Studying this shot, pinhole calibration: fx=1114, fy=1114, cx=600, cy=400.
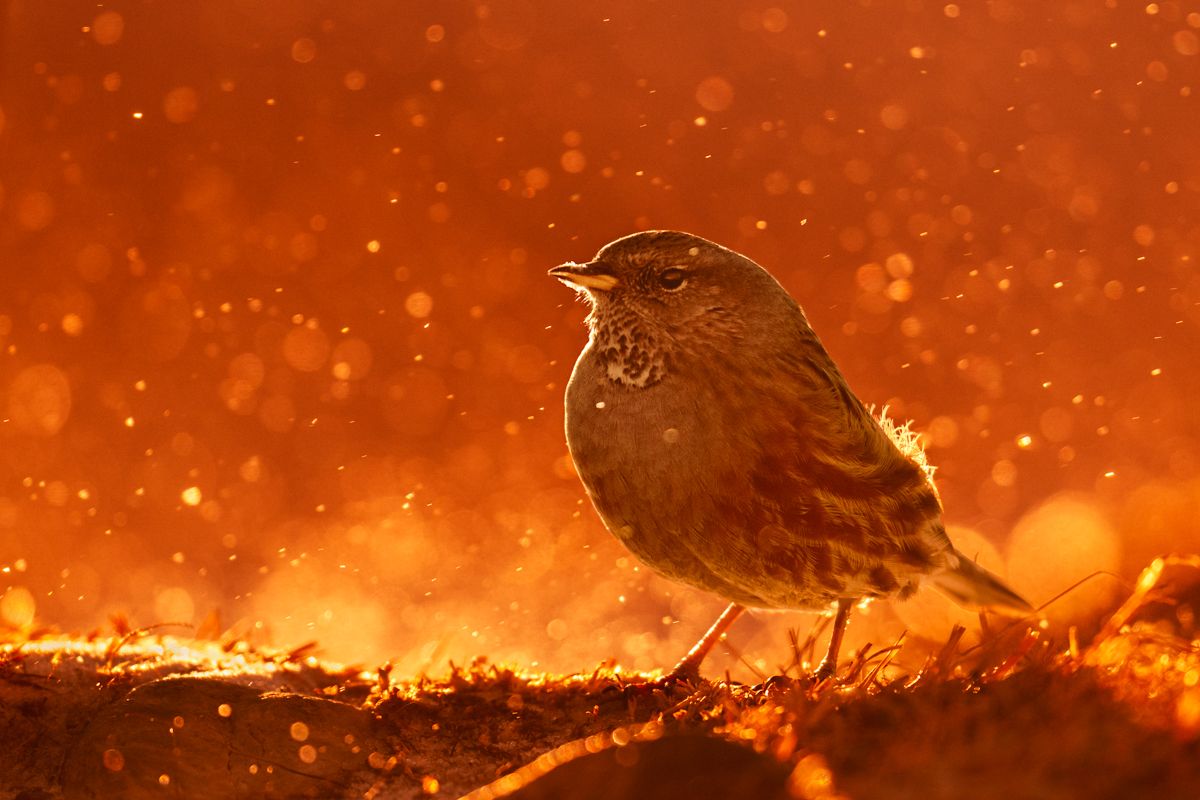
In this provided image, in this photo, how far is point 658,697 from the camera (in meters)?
4.49

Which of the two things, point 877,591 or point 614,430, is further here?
Result: point 877,591

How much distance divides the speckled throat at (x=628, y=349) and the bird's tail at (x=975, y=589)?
75.6 inches

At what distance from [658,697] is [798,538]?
33.8 inches

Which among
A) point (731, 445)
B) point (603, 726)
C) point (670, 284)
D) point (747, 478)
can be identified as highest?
point (670, 284)

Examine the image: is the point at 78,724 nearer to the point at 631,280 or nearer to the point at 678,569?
→ the point at 678,569

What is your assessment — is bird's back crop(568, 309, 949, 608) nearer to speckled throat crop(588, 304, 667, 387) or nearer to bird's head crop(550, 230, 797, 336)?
speckled throat crop(588, 304, 667, 387)

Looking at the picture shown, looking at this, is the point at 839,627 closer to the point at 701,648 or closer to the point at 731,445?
the point at 701,648

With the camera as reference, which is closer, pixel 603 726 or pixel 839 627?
pixel 603 726

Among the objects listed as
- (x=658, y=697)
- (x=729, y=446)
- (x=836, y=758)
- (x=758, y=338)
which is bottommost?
(x=836, y=758)

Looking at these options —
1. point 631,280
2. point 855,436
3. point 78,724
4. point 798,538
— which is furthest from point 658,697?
point 78,724

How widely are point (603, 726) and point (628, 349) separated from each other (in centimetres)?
157

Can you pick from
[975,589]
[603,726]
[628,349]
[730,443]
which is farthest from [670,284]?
[975,589]

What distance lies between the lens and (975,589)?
566 centimetres

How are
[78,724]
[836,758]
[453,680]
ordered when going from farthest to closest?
[453,680], [78,724], [836,758]
